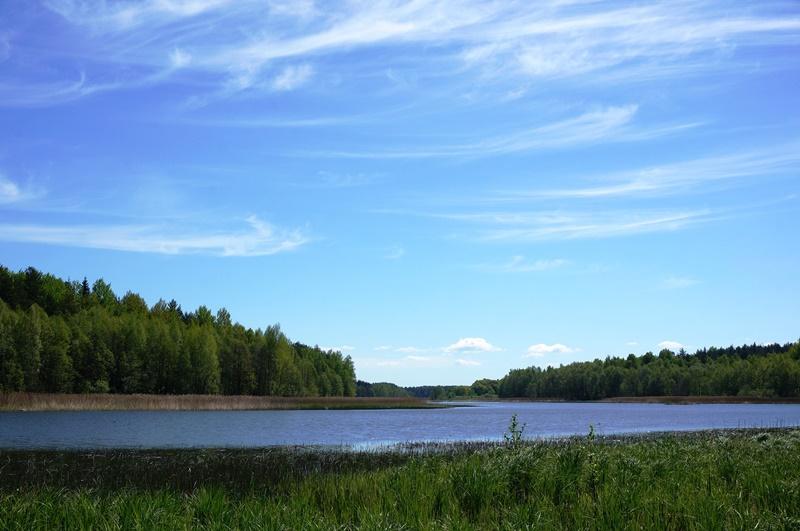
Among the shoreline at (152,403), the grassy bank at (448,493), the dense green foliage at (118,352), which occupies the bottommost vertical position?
the grassy bank at (448,493)

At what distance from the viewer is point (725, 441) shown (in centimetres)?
3042

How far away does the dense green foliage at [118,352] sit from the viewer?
9419cm

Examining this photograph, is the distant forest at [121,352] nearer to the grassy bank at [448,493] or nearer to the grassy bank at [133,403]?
the grassy bank at [133,403]

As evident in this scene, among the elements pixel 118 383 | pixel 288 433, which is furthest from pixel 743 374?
pixel 288 433

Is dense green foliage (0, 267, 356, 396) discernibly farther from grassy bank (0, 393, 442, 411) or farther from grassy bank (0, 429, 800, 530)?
grassy bank (0, 429, 800, 530)

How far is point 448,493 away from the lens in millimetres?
17453

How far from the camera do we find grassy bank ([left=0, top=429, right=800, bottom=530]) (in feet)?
46.3

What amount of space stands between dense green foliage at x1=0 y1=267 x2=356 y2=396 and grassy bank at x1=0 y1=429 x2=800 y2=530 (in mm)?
73269

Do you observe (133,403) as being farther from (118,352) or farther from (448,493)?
(448,493)

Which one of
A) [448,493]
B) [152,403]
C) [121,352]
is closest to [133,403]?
[152,403]

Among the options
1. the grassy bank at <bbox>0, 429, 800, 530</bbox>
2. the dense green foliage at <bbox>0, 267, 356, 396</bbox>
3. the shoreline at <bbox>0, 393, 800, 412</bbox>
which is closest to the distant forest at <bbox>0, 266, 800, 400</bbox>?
the dense green foliage at <bbox>0, 267, 356, 396</bbox>

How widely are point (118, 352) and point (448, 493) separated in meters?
101

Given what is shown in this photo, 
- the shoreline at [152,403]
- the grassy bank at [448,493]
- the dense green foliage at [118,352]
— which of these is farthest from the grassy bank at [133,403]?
the grassy bank at [448,493]

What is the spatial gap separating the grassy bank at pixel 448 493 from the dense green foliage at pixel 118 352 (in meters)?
73.3
